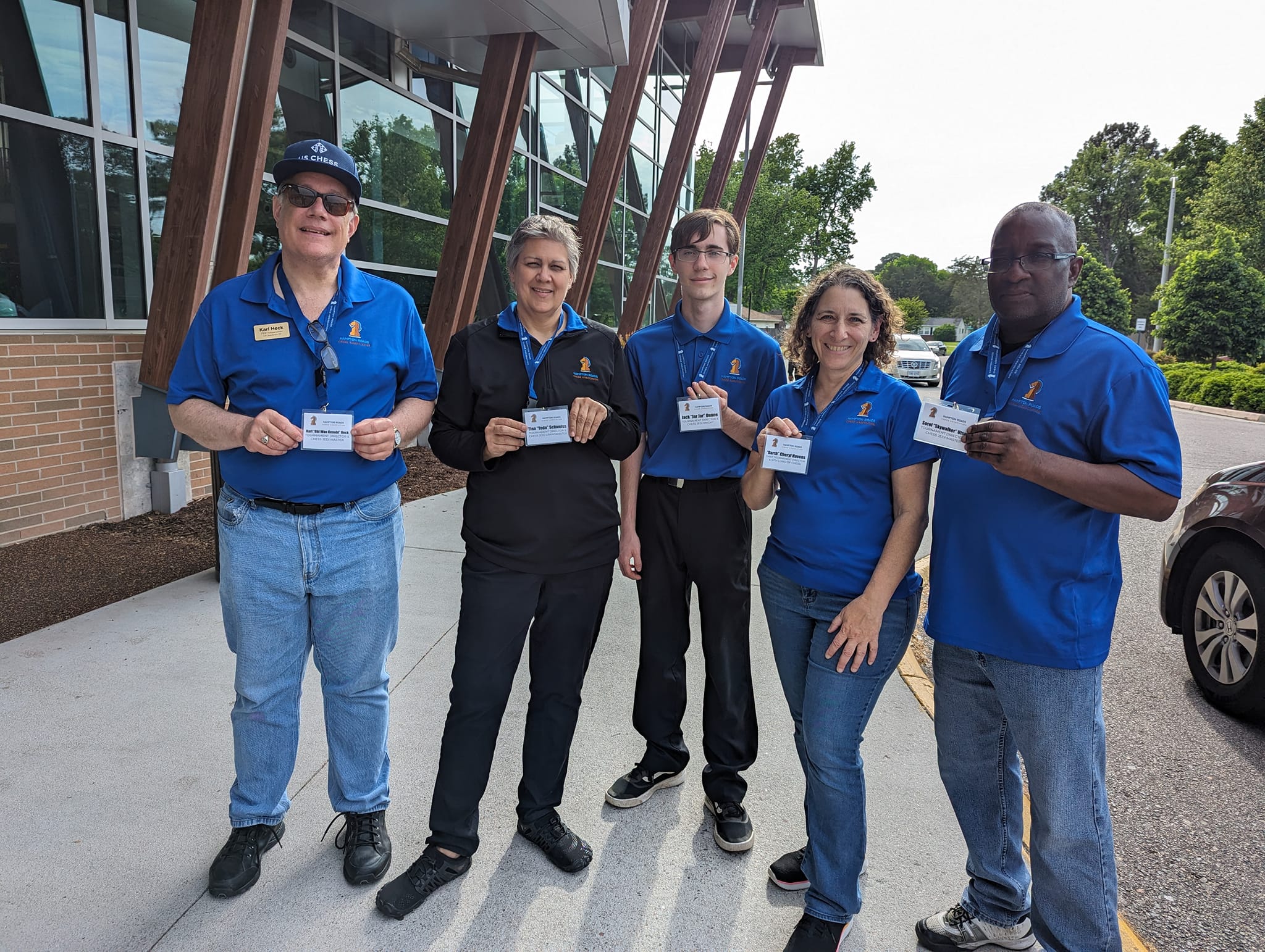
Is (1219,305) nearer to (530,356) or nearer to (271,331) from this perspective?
(530,356)

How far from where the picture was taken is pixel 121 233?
6.76 metres

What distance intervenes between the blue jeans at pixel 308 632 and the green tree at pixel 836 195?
49.1 meters

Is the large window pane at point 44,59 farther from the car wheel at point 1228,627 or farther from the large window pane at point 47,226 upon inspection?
the car wheel at point 1228,627

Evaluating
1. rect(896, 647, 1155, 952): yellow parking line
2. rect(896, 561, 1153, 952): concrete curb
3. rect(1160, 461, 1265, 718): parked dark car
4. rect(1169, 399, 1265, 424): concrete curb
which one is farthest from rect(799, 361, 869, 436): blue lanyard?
rect(1169, 399, 1265, 424): concrete curb

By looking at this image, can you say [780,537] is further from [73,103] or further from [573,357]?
[73,103]

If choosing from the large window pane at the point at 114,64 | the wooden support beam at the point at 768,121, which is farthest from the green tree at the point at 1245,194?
the large window pane at the point at 114,64

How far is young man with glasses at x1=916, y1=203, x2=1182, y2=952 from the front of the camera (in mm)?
1908

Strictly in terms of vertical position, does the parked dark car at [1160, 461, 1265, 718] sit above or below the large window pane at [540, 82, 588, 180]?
below

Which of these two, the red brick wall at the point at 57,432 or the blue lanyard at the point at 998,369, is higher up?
the blue lanyard at the point at 998,369

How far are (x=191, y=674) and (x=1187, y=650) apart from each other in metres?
5.28

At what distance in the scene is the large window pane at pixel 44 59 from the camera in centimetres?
582

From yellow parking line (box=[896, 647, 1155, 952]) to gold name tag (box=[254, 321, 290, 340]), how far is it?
2.47 metres

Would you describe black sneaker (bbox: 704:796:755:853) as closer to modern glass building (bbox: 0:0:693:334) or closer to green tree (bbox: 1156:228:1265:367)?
modern glass building (bbox: 0:0:693:334)

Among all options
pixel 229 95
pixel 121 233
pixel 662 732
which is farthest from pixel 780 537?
pixel 121 233
